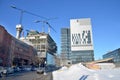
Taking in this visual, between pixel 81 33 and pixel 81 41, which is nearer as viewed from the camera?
pixel 81 41

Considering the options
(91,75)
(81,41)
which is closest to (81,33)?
(81,41)

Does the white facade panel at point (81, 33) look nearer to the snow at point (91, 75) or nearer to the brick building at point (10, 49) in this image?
the brick building at point (10, 49)

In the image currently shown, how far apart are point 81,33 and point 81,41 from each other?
9.80 metres

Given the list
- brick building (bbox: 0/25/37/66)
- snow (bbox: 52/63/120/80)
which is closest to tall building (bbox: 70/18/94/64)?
brick building (bbox: 0/25/37/66)

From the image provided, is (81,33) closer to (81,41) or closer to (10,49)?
(81,41)

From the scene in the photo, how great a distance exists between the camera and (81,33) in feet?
559

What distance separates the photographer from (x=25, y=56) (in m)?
94.1

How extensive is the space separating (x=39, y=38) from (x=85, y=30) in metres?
61.7

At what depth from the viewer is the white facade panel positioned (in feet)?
544

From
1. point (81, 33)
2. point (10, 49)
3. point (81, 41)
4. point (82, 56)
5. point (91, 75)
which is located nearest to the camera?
point (91, 75)

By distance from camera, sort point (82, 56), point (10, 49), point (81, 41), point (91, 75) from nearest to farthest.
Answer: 1. point (91, 75)
2. point (10, 49)
3. point (82, 56)
4. point (81, 41)

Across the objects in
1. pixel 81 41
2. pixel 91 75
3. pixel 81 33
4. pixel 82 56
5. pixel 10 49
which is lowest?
pixel 91 75

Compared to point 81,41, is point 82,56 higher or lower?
lower

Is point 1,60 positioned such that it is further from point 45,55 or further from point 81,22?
point 81,22
